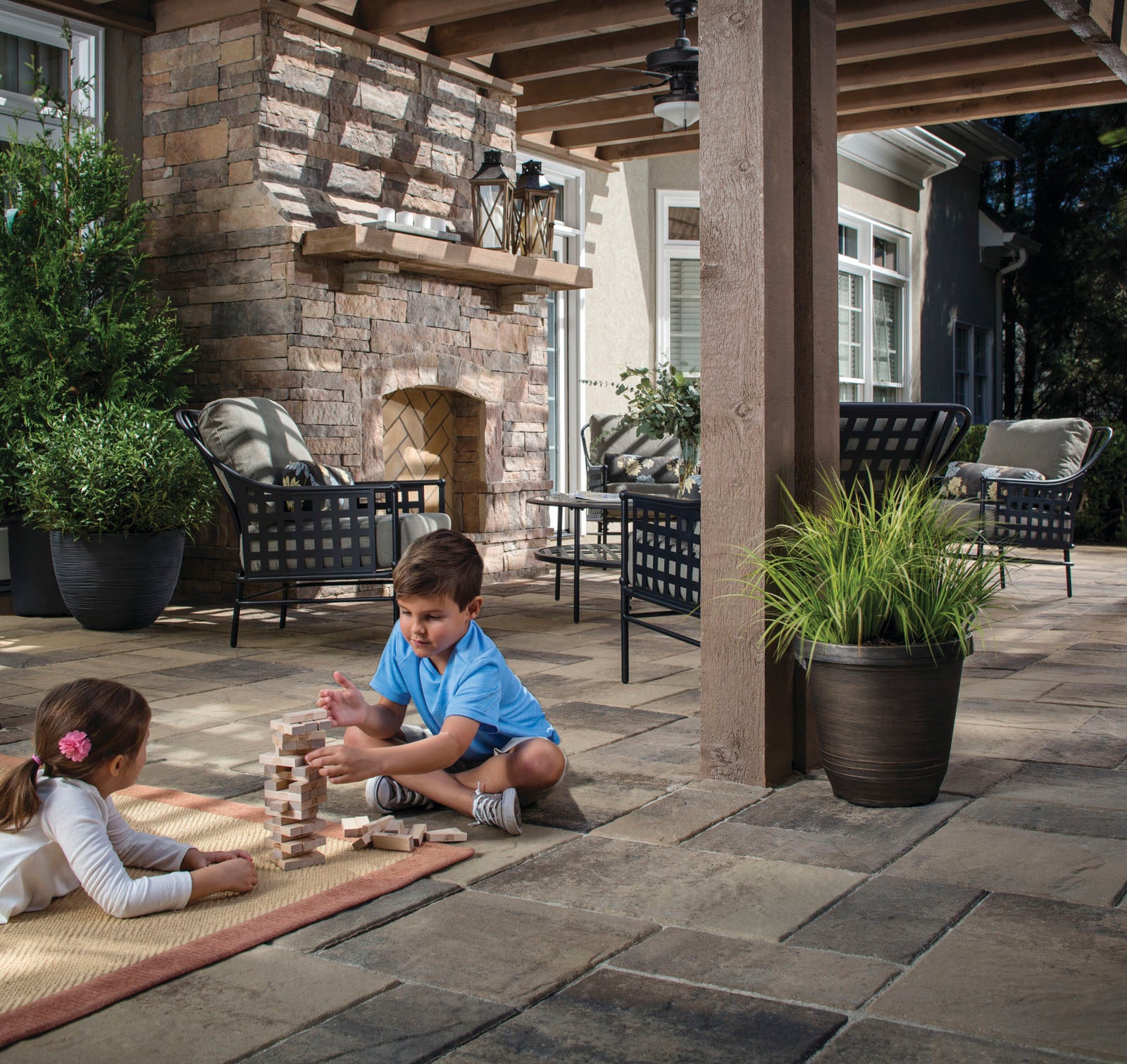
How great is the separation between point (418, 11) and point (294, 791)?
492 cm

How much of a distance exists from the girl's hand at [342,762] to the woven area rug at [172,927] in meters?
0.16

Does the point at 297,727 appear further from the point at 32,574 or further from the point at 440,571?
the point at 32,574

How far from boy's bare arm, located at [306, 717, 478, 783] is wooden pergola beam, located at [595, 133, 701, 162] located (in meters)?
7.17

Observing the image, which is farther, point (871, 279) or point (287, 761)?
point (871, 279)

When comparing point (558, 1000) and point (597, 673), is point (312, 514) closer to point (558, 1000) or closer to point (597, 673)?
point (597, 673)

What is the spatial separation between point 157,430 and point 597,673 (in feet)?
7.39

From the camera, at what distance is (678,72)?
616 cm

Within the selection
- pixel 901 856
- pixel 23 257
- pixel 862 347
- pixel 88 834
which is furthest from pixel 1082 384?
pixel 88 834

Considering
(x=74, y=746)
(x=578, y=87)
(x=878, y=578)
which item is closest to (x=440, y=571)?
(x=74, y=746)

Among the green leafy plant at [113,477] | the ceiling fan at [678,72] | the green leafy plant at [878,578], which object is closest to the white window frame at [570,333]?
the ceiling fan at [678,72]

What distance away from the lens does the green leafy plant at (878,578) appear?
250 cm

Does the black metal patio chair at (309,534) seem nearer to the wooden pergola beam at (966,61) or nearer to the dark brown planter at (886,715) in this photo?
the dark brown planter at (886,715)

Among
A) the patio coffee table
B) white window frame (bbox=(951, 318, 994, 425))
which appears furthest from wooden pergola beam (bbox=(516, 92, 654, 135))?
white window frame (bbox=(951, 318, 994, 425))

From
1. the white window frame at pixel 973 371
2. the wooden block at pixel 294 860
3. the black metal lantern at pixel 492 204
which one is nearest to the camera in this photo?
the wooden block at pixel 294 860
